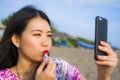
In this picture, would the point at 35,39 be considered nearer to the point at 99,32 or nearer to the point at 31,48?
the point at 31,48

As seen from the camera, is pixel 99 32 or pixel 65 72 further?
pixel 65 72

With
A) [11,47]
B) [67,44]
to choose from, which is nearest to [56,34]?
[67,44]

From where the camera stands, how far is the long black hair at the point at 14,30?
10.2 feet

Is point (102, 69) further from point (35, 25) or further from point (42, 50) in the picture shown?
point (35, 25)

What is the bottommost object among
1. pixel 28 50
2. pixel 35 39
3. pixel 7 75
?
pixel 7 75

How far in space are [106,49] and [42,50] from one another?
0.68m

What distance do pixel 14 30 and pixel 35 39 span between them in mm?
426

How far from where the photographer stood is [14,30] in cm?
319

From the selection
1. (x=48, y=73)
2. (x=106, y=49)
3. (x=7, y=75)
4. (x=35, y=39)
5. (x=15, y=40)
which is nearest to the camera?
(x=106, y=49)

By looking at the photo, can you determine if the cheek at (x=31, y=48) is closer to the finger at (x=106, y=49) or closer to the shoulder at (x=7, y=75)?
the shoulder at (x=7, y=75)

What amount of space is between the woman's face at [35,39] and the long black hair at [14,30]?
0.26ft

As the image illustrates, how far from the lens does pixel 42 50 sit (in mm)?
2820

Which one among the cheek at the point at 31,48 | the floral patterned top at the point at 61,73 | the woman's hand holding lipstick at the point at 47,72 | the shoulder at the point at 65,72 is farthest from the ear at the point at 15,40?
the woman's hand holding lipstick at the point at 47,72

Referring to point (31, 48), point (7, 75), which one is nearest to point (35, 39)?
point (31, 48)
